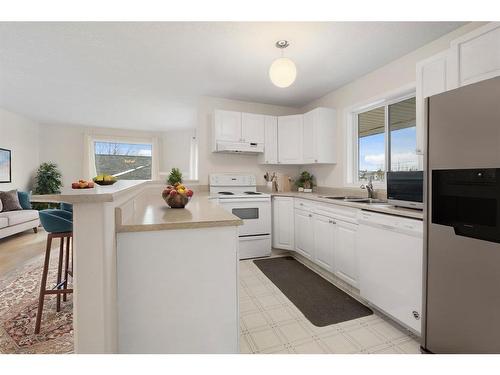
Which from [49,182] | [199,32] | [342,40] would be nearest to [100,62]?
[199,32]

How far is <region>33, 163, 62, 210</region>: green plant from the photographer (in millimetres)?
5488

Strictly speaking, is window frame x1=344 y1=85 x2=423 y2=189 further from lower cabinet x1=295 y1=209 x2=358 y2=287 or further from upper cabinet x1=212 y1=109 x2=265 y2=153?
upper cabinet x1=212 y1=109 x2=265 y2=153

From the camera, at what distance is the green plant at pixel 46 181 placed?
216 inches

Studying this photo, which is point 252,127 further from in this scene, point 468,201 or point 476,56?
point 468,201

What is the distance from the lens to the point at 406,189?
1.95 m

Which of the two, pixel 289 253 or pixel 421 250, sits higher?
pixel 421 250

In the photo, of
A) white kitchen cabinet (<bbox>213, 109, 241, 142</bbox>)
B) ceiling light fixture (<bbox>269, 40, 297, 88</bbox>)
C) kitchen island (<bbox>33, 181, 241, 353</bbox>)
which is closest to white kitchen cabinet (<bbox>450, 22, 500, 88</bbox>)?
ceiling light fixture (<bbox>269, 40, 297, 88</bbox>)

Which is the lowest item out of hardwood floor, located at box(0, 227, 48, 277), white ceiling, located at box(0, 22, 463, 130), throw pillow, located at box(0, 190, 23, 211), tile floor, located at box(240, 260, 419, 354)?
tile floor, located at box(240, 260, 419, 354)

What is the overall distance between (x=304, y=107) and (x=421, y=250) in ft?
10.8

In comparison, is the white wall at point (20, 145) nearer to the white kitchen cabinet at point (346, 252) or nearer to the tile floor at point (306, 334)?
the tile floor at point (306, 334)

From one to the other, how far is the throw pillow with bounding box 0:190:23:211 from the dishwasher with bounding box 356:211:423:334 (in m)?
5.81

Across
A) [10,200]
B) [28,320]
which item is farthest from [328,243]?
[10,200]

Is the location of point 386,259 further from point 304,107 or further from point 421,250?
point 304,107
